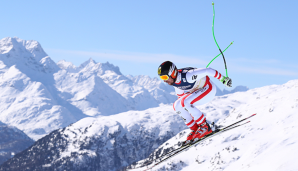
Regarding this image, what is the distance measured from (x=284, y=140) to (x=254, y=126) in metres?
66.4

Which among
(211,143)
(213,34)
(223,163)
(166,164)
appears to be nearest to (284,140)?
(213,34)

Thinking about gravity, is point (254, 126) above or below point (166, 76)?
below

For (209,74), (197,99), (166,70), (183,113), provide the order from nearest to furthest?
(166,70) < (209,74) < (197,99) < (183,113)

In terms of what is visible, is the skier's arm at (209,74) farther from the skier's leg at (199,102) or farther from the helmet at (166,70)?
the skier's leg at (199,102)

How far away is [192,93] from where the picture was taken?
1451 centimetres

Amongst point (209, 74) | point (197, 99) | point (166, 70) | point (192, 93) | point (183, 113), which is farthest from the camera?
point (183, 113)

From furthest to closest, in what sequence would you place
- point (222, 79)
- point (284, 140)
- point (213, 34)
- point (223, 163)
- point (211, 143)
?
point (211, 143)
point (223, 163)
point (284, 140)
point (213, 34)
point (222, 79)

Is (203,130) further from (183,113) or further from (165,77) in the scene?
(165,77)

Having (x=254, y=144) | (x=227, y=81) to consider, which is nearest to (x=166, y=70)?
(x=227, y=81)

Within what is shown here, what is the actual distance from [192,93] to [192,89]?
0.22 m

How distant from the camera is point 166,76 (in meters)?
13.0

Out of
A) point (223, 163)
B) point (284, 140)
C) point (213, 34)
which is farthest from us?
point (223, 163)

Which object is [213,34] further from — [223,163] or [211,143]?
[211,143]

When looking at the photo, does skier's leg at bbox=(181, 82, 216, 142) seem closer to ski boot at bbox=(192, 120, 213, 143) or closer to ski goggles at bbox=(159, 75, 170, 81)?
ski boot at bbox=(192, 120, 213, 143)
